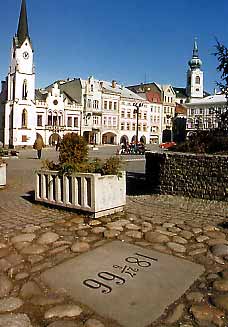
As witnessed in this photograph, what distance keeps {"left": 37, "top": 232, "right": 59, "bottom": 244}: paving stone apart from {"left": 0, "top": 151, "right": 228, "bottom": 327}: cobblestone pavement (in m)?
0.01

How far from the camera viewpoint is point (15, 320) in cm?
266

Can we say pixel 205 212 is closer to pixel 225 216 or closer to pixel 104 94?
pixel 225 216

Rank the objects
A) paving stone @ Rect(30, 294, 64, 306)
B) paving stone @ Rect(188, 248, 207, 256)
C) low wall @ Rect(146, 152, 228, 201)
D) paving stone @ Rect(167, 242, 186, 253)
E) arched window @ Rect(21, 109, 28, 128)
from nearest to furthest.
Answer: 1. paving stone @ Rect(30, 294, 64, 306)
2. paving stone @ Rect(188, 248, 207, 256)
3. paving stone @ Rect(167, 242, 186, 253)
4. low wall @ Rect(146, 152, 228, 201)
5. arched window @ Rect(21, 109, 28, 128)

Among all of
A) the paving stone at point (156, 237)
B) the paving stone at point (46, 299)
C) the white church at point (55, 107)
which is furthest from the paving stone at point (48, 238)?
the white church at point (55, 107)

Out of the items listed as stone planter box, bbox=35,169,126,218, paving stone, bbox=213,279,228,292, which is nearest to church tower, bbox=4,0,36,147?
stone planter box, bbox=35,169,126,218

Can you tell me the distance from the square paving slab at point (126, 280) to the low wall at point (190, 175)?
424 cm

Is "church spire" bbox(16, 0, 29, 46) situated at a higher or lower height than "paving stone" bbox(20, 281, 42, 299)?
higher

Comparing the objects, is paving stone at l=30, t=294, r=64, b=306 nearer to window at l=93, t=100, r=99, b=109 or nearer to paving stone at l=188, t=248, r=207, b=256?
paving stone at l=188, t=248, r=207, b=256

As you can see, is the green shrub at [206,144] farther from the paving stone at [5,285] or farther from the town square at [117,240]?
the paving stone at [5,285]

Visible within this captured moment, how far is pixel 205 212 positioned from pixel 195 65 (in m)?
96.1

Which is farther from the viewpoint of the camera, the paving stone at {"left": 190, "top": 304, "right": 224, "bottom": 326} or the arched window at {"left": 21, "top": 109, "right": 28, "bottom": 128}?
the arched window at {"left": 21, "top": 109, "right": 28, "bottom": 128}

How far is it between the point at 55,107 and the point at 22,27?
50.1 feet

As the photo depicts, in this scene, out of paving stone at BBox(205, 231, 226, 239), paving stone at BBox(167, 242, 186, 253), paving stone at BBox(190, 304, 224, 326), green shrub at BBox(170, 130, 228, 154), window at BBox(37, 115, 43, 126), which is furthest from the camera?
window at BBox(37, 115, 43, 126)

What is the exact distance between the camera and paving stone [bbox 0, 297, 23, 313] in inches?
112
